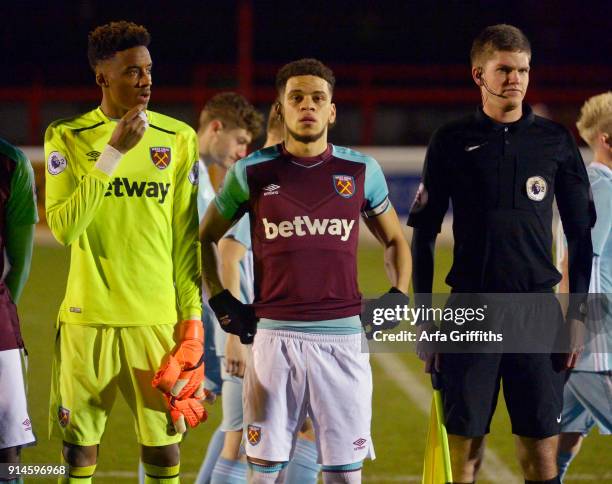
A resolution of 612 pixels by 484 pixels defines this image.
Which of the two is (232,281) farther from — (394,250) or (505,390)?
(505,390)

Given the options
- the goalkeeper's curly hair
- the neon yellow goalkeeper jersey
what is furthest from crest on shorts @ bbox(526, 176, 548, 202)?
the neon yellow goalkeeper jersey

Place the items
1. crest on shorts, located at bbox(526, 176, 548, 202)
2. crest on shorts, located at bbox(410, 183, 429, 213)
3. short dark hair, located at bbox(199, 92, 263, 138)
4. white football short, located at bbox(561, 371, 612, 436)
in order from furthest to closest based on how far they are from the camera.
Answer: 1. short dark hair, located at bbox(199, 92, 263, 138)
2. white football short, located at bbox(561, 371, 612, 436)
3. crest on shorts, located at bbox(410, 183, 429, 213)
4. crest on shorts, located at bbox(526, 176, 548, 202)

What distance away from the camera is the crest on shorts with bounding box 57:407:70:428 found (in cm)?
440

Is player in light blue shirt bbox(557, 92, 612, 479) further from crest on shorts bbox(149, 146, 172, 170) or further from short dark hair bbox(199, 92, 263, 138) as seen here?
crest on shorts bbox(149, 146, 172, 170)

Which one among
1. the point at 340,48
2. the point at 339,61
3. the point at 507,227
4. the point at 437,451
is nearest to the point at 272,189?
the point at 507,227

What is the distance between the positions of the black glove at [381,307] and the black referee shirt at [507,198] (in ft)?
0.91

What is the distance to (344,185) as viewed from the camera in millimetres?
4340

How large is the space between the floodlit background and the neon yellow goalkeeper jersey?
8.01 meters

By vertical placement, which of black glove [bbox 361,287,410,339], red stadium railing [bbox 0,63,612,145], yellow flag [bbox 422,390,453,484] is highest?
red stadium railing [bbox 0,63,612,145]

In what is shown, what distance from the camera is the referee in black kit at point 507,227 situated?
4.42 meters

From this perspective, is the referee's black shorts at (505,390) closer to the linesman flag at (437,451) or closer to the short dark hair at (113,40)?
the linesman flag at (437,451)

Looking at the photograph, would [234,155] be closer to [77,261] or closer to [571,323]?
[77,261]

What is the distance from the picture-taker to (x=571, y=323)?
452cm

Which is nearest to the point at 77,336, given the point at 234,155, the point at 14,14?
the point at 234,155
